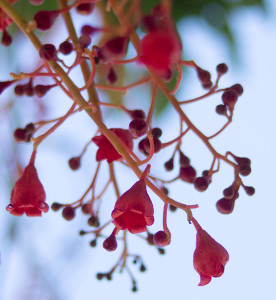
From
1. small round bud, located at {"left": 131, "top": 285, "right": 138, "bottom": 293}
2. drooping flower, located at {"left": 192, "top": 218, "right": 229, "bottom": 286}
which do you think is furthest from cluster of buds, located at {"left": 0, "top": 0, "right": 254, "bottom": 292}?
small round bud, located at {"left": 131, "top": 285, "right": 138, "bottom": 293}

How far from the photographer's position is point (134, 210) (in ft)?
1.94

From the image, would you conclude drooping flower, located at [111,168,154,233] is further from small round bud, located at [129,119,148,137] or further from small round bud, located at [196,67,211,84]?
small round bud, located at [196,67,211,84]

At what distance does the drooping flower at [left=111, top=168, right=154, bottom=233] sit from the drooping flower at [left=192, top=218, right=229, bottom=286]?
8 cm

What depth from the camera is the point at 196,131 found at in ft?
2.31

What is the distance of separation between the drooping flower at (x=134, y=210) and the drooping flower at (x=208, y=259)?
81 mm

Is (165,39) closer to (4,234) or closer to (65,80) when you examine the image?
(65,80)

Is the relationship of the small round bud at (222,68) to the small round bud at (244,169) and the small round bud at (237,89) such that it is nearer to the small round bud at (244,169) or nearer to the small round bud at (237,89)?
the small round bud at (237,89)

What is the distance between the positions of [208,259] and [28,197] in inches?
9.5

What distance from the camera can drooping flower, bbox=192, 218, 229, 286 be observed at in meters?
0.62

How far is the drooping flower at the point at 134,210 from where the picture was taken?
23.1 inches

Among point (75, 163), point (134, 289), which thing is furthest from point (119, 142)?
point (134, 289)

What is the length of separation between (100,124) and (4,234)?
3.44 ft

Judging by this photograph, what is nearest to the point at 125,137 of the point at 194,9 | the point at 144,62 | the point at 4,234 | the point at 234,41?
the point at 144,62

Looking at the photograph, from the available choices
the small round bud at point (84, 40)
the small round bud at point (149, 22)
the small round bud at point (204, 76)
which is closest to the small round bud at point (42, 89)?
the small round bud at point (84, 40)
